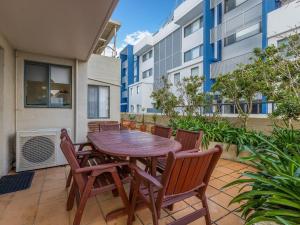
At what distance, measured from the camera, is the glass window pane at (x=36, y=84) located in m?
3.88

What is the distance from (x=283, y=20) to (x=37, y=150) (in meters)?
10.1

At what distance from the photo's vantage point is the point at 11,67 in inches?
137

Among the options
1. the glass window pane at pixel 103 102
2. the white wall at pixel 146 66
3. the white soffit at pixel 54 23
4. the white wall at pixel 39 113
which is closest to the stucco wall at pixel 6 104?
the white wall at pixel 39 113

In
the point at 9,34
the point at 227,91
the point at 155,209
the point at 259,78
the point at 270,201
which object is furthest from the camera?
the point at 227,91

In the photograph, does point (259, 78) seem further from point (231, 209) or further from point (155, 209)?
point (155, 209)

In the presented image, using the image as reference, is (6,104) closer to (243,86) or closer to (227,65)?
(243,86)

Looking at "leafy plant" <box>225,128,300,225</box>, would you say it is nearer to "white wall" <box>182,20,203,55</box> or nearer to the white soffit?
the white soffit

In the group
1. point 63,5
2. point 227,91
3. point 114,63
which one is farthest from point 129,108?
point 63,5

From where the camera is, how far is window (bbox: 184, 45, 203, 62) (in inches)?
489

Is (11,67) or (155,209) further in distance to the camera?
(11,67)

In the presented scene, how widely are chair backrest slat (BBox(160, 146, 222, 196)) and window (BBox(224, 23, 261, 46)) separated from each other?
9896mm

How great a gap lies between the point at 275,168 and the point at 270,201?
1.35 feet

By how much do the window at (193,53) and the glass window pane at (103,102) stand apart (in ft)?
29.4

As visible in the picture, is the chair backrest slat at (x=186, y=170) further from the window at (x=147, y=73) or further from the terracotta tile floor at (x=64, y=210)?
the window at (x=147, y=73)
